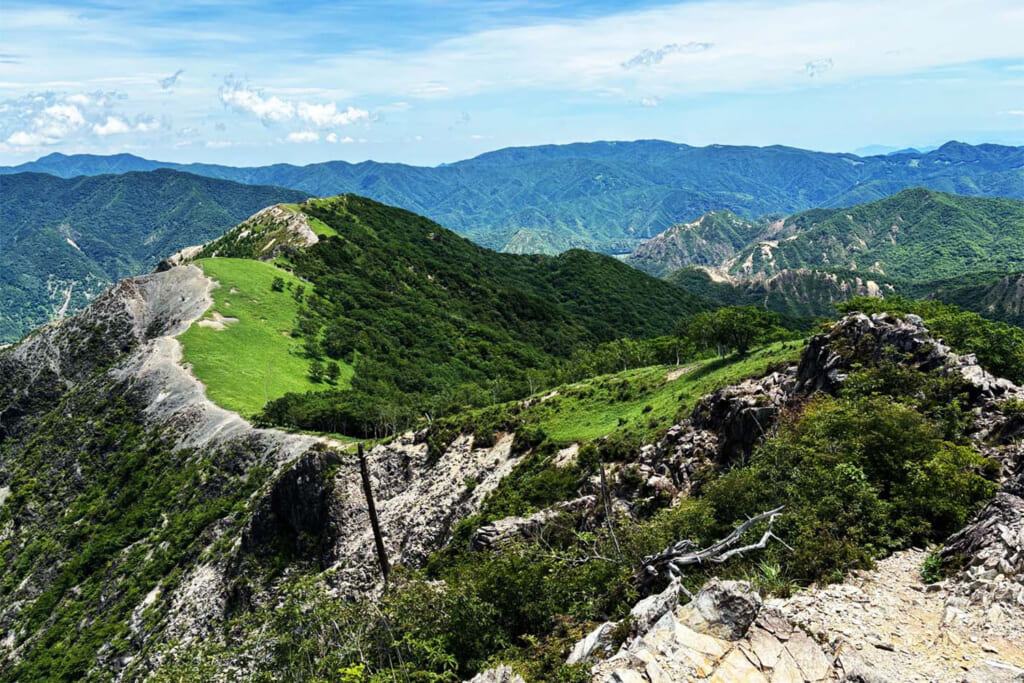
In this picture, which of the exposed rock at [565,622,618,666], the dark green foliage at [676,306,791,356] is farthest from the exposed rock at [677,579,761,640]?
the dark green foliage at [676,306,791,356]

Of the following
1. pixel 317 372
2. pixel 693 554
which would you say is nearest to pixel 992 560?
pixel 693 554

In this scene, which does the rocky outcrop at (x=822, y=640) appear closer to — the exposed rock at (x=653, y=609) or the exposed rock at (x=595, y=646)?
the exposed rock at (x=653, y=609)

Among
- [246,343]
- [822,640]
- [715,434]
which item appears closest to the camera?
[822,640]

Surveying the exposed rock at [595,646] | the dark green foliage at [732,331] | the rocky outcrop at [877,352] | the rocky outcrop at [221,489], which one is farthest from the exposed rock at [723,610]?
the dark green foliage at [732,331]

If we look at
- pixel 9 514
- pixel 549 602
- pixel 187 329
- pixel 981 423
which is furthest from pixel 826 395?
pixel 9 514

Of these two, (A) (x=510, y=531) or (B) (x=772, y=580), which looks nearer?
(B) (x=772, y=580)

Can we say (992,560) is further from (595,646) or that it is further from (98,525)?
(98,525)

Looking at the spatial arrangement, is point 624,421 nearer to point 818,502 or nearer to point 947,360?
point 947,360
